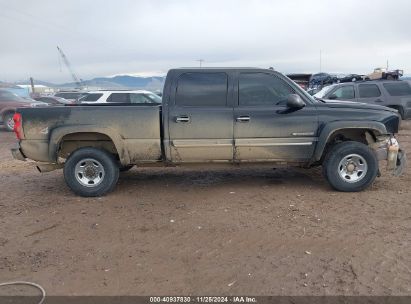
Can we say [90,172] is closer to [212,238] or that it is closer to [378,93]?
[212,238]

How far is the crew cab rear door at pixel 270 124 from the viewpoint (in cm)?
629

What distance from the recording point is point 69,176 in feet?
21.1

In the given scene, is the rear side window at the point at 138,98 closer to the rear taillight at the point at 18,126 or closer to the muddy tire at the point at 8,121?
the muddy tire at the point at 8,121

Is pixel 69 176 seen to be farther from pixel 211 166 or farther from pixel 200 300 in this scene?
pixel 200 300

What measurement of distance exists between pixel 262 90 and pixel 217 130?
0.90 m

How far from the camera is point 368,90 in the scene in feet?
44.3

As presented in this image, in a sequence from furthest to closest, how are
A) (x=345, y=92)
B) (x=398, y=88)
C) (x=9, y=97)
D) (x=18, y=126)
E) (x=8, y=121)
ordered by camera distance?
(x=9, y=97) < (x=8, y=121) < (x=398, y=88) < (x=345, y=92) < (x=18, y=126)

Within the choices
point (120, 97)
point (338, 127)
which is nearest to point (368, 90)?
point (120, 97)

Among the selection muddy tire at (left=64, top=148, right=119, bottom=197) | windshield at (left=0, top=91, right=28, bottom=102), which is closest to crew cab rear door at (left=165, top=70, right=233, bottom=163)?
muddy tire at (left=64, top=148, right=119, bottom=197)

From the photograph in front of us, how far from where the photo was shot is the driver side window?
20.9 ft

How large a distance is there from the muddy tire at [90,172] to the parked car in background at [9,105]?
423 inches

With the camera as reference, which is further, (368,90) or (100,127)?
(368,90)

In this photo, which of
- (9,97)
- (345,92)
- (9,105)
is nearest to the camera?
(345,92)

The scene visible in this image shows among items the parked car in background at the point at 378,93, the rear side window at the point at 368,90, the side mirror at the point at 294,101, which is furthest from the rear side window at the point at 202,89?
the rear side window at the point at 368,90
